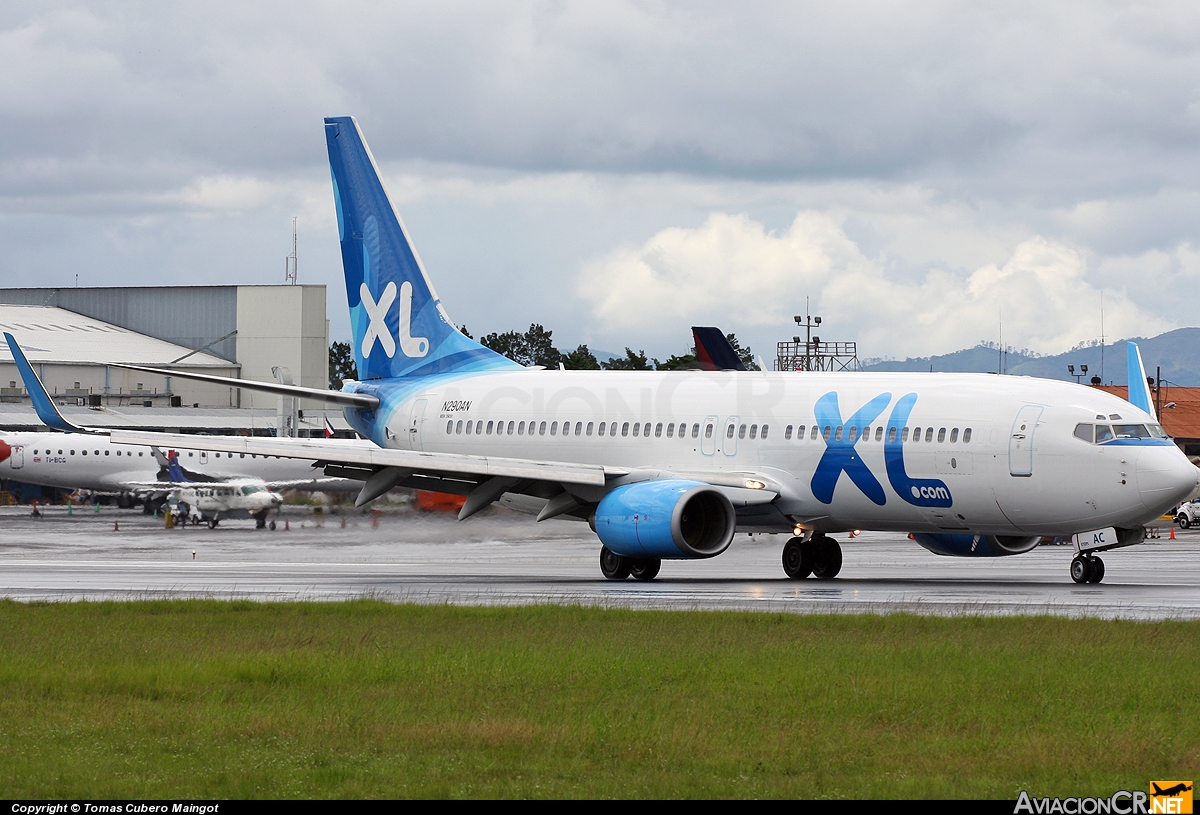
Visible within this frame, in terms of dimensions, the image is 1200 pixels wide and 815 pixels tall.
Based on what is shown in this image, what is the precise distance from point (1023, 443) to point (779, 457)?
16.4ft

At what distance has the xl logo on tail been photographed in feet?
134

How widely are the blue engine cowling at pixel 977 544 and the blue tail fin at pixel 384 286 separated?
37.8 ft

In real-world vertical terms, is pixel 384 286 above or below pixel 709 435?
above

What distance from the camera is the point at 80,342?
125 meters

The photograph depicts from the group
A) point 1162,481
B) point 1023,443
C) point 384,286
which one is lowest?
point 1162,481

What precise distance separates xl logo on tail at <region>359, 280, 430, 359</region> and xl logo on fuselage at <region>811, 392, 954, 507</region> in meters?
12.1

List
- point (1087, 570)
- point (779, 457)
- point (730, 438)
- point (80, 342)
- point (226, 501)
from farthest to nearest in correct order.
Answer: point (80, 342), point (226, 501), point (730, 438), point (779, 457), point (1087, 570)

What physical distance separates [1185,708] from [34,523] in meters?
56.0

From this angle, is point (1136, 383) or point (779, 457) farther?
point (1136, 383)

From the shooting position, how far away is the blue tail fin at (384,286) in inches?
1601

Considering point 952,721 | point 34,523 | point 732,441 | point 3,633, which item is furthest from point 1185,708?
point 34,523

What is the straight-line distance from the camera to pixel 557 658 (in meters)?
17.7

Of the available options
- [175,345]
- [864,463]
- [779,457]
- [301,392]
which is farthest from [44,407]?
[175,345]

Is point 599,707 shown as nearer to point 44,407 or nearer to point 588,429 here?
point 588,429
